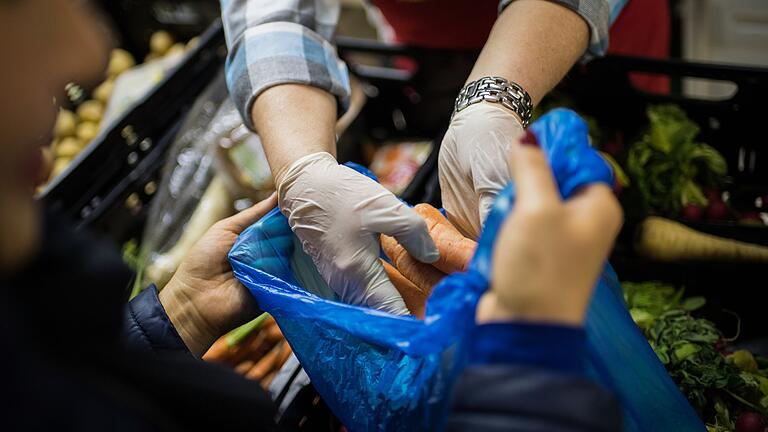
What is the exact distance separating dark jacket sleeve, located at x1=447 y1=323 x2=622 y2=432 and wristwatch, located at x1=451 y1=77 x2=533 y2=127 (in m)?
0.44

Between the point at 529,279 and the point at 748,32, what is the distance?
2236mm

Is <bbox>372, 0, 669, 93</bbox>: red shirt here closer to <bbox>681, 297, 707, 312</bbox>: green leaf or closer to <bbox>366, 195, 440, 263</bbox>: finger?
<bbox>681, 297, 707, 312</bbox>: green leaf

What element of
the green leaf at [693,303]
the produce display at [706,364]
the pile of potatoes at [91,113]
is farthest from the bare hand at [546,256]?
the pile of potatoes at [91,113]

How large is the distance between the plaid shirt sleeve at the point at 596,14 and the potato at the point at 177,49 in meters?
1.35

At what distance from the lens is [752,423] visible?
0.96 metres

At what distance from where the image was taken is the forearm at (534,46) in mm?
931

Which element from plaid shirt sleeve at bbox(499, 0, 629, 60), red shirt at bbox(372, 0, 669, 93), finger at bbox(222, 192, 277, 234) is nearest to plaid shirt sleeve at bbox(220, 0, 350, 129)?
finger at bbox(222, 192, 277, 234)

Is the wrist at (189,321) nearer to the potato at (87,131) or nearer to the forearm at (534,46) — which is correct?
the forearm at (534,46)

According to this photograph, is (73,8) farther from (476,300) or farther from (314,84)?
(314,84)

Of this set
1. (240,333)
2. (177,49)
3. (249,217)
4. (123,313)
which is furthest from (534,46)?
(177,49)

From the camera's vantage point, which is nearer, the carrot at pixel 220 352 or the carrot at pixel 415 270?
the carrot at pixel 415 270

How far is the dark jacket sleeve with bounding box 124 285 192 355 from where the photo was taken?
32.6 inches

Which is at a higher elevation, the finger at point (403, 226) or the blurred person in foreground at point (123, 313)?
the blurred person in foreground at point (123, 313)

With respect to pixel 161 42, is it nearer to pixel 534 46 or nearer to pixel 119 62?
pixel 119 62
